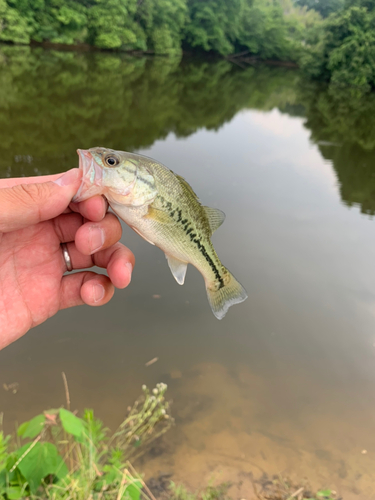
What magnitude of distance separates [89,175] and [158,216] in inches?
21.1

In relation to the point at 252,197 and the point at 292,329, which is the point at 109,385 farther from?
the point at 252,197

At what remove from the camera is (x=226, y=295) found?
271 cm

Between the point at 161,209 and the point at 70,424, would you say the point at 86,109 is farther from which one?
the point at 70,424

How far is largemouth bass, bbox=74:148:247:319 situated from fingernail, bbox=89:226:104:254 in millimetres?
208

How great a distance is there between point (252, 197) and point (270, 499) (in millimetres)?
7454

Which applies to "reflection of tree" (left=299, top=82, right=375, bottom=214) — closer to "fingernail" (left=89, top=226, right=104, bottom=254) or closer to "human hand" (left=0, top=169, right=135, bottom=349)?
"human hand" (left=0, top=169, right=135, bottom=349)

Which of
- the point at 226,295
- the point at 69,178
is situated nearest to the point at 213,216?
the point at 226,295

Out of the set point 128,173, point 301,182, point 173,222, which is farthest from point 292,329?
point 301,182

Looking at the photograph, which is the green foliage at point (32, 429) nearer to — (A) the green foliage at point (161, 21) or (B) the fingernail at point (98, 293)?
(B) the fingernail at point (98, 293)

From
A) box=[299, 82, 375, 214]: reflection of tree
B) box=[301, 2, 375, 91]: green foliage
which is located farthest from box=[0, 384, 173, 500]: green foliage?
box=[301, 2, 375, 91]: green foliage

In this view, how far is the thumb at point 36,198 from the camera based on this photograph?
79.9 inches

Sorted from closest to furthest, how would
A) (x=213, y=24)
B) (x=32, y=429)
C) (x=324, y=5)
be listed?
1. (x=32, y=429)
2. (x=213, y=24)
3. (x=324, y=5)

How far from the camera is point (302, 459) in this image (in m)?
3.70

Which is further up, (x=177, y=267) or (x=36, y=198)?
(x=36, y=198)
